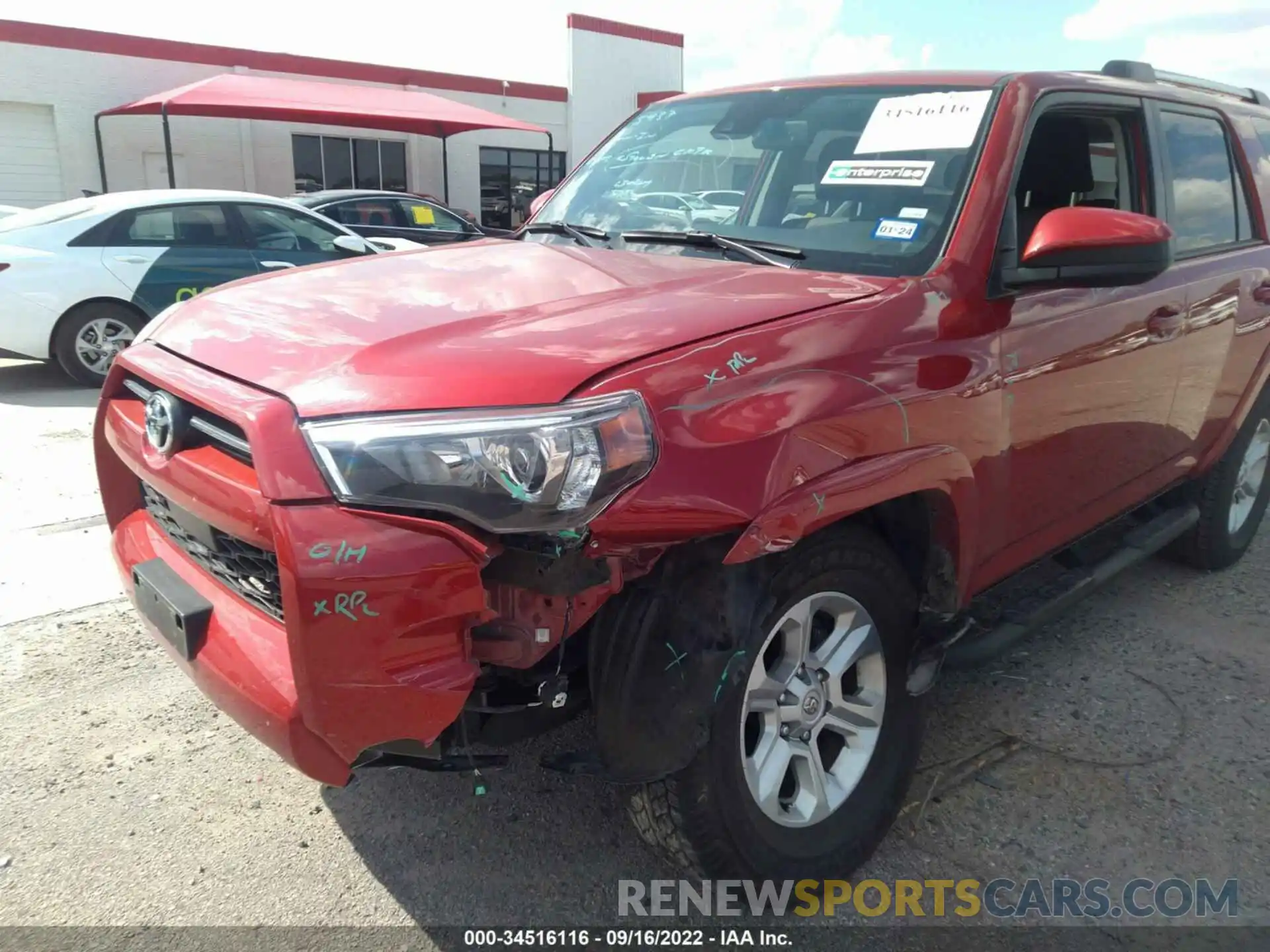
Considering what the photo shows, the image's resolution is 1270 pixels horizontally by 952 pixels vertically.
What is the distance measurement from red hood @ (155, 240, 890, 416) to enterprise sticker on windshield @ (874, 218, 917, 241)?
25 cm

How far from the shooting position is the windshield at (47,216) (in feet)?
26.1

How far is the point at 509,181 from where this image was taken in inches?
956

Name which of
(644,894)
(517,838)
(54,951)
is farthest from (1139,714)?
(54,951)

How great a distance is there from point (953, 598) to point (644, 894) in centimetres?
114

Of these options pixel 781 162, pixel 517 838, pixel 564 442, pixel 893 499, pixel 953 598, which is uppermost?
pixel 781 162

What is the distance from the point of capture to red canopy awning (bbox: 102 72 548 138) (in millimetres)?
16703

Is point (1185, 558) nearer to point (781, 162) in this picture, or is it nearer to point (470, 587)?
point (781, 162)

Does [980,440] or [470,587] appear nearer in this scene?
[470,587]

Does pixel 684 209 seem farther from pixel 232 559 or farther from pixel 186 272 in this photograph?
pixel 186 272

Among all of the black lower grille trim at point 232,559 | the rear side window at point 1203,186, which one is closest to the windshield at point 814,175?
the rear side window at point 1203,186

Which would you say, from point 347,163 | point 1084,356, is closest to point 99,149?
point 347,163

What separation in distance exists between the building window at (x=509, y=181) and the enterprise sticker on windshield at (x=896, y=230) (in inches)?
860

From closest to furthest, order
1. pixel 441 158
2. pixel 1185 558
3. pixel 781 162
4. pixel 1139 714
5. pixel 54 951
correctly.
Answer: pixel 54 951 < pixel 781 162 < pixel 1139 714 < pixel 1185 558 < pixel 441 158

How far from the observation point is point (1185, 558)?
4578mm
